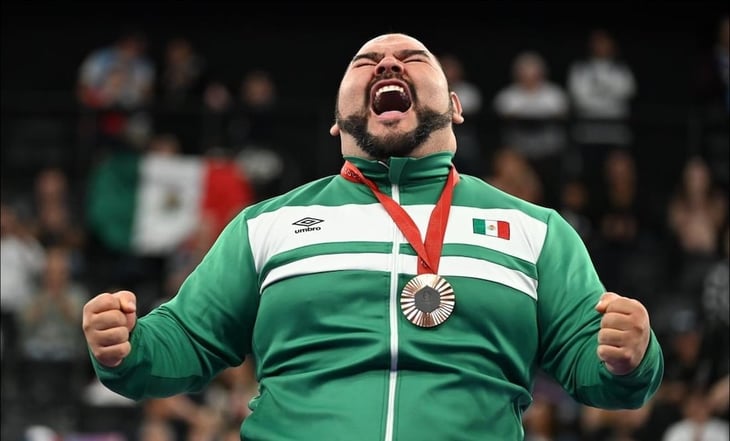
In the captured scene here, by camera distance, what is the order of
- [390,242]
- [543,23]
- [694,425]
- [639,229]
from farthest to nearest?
[543,23], [639,229], [694,425], [390,242]

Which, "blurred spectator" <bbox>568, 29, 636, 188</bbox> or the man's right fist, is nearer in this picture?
the man's right fist

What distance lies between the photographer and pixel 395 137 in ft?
12.9

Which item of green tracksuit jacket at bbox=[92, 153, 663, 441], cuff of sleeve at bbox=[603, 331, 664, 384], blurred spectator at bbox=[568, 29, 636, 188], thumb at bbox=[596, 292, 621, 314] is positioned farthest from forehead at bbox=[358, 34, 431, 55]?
blurred spectator at bbox=[568, 29, 636, 188]

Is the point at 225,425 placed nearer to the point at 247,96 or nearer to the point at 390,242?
the point at 247,96

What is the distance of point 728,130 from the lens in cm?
1126

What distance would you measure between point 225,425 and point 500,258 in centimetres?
582

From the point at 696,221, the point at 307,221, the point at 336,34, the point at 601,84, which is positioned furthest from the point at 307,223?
the point at 336,34

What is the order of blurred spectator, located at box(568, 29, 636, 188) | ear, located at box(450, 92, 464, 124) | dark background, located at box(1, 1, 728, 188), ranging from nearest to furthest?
ear, located at box(450, 92, 464, 124), blurred spectator, located at box(568, 29, 636, 188), dark background, located at box(1, 1, 728, 188)

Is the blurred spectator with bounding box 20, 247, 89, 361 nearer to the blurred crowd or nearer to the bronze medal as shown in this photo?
the blurred crowd

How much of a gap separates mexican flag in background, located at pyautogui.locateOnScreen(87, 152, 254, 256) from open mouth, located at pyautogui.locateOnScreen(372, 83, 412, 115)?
6979mm

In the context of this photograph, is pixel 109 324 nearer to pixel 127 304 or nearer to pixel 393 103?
pixel 127 304

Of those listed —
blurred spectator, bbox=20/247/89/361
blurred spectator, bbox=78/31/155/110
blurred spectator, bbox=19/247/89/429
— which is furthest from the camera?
blurred spectator, bbox=78/31/155/110

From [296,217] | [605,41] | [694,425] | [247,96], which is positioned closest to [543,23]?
[605,41]

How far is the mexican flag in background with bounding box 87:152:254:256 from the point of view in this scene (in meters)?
10.9
